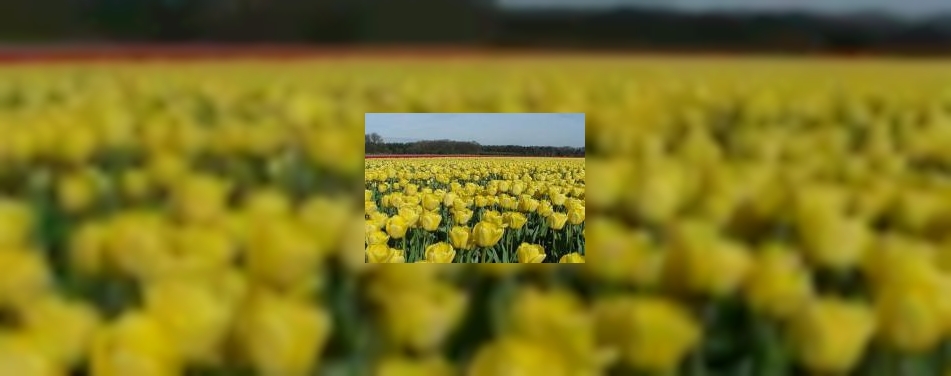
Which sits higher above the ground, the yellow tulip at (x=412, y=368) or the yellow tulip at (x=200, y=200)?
the yellow tulip at (x=200, y=200)

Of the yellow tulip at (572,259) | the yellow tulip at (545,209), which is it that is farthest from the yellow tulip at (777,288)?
the yellow tulip at (545,209)

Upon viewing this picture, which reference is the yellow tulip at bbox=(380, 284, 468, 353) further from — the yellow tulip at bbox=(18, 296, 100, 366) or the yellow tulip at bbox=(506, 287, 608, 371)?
the yellow tulip at bbox=(18, 296, 100, 366)

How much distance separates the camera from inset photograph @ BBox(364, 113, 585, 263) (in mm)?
639

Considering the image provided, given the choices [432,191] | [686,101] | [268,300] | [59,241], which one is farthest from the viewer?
[686,101]

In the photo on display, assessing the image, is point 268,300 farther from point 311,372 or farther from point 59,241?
point 59,241

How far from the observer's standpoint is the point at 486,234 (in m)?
0.62

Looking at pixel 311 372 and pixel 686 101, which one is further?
pixel 686 101

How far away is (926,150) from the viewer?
36.5 inches

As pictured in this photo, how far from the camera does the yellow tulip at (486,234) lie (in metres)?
0.62

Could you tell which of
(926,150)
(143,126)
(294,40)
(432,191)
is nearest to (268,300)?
(432,191)

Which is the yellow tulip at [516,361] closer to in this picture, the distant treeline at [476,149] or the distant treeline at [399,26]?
the distant treeline at [476,149]

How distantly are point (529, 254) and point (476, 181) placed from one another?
0.11 meters

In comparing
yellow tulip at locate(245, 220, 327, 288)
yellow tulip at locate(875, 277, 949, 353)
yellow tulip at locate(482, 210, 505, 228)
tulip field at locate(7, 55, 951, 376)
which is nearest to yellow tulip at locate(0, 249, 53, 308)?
tulip field at locate(7, 55, 951, 376)

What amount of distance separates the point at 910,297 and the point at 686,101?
83 cm
